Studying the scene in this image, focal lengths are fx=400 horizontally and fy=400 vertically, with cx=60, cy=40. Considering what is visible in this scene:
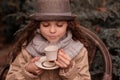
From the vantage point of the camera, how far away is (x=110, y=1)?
11.1ft

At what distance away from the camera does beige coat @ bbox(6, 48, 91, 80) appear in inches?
99.1

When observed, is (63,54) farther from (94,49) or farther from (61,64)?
(94,49)

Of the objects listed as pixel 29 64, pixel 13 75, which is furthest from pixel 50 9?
pixel 13 75

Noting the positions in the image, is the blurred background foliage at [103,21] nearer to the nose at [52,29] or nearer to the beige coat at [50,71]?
the beige coat at [50,71]

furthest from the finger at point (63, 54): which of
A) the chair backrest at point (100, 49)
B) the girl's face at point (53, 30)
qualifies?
the chair backrest at point (100, 49)

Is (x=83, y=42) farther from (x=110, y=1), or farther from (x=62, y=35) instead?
(x=110, y=1)

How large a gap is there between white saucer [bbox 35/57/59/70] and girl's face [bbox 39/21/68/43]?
5.6 inches

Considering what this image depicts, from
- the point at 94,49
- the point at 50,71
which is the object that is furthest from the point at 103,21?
the point at 50,71

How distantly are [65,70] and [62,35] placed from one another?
0.22 meters

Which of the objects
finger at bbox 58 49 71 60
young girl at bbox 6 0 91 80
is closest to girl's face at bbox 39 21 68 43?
young girl at bbox 6 0 91 80

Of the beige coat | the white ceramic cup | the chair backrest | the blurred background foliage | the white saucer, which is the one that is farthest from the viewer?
the blurred background foliage

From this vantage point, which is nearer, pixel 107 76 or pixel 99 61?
pixel 107 76

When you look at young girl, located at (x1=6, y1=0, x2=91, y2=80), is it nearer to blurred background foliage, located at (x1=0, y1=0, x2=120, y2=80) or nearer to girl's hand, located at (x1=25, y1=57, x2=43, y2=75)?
girl's hand, located at (x1=25, y1=57, x2=43, y2=75)

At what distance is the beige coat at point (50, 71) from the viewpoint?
8.26 feet
